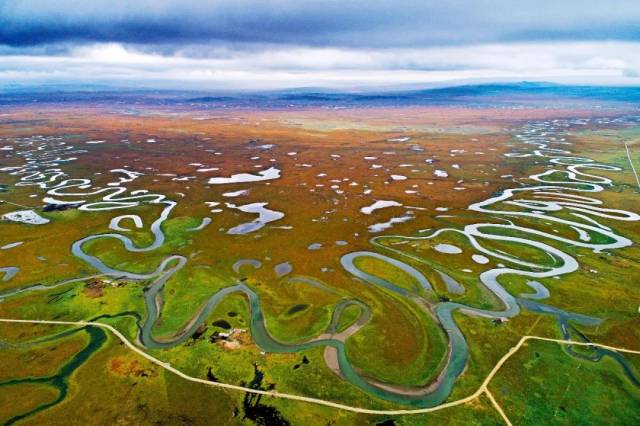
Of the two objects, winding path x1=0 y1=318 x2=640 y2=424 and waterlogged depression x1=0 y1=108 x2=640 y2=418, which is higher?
waterlogged depression x1=0 y1=108 x2=640 y2=418

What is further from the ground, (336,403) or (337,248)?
(337,248)

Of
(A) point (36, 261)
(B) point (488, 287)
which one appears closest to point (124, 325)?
(A) point (36, 261)

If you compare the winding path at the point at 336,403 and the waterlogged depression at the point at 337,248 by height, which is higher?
the waterlogged depression at the point at 337,248

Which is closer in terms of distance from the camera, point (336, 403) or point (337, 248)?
point (336, 403)

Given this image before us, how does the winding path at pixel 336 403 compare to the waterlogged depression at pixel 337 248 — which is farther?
the waterlogged depression at pixel 337 248

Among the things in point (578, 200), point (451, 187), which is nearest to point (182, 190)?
point (451, 187)

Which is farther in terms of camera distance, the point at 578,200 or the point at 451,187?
the point at 451,187

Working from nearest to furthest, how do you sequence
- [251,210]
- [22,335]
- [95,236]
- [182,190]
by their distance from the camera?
[22,335] < [95,236] < [251,210] < [182,190]

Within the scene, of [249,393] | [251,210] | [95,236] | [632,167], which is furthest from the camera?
[632,167]

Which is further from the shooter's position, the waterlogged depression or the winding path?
the waterlogged depression

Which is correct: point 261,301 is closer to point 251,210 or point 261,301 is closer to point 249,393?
point 249,393
